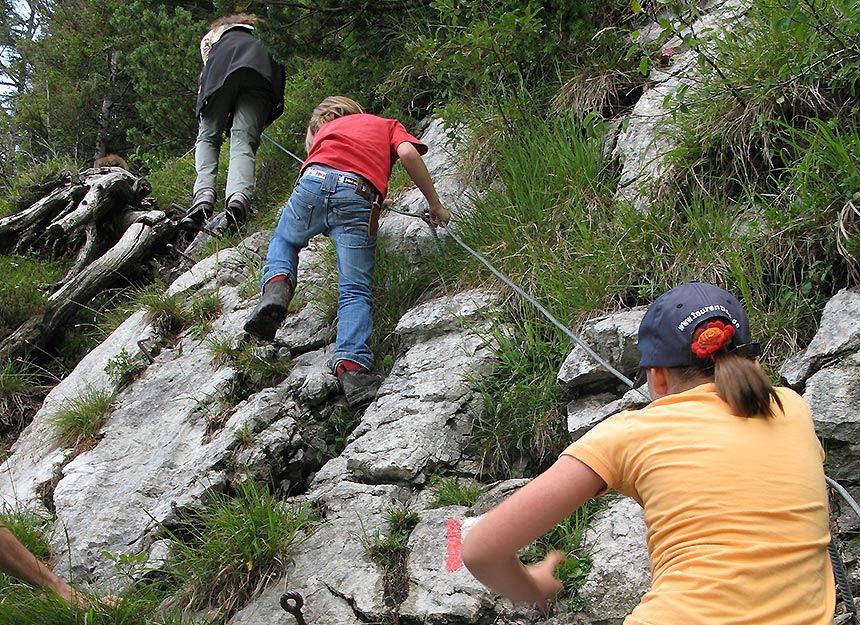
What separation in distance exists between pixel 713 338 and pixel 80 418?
13.5 feet

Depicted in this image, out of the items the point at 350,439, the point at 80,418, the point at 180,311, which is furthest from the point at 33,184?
the point at 350,439

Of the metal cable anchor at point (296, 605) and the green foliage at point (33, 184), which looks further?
the green foliage at point (33, 184)

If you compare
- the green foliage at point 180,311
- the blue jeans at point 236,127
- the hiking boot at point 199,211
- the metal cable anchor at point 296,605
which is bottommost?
the metal cable anchor at point 296,605

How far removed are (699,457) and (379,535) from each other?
188cm

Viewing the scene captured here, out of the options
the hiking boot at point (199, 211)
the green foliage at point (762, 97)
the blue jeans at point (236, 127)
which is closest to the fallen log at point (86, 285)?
the hiking boot at point (199, 211)

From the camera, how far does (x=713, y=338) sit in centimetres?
176

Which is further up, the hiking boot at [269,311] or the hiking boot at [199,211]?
the hiking boot at [199,211]

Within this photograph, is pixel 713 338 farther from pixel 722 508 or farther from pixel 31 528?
pixel 31 528

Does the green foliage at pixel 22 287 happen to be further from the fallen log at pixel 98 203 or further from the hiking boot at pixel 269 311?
the hiking boot at pixel 269 311

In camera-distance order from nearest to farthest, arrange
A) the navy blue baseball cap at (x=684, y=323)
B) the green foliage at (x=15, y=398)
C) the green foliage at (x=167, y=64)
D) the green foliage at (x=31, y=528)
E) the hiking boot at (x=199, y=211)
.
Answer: the navy blue baseball cap at (x=684, y=323) → the green foliage at (x=31, y=528) → the green foliage at (x=15, y=398) → the hiking boot at (x=199, y=211) → the green foliage at (x=167, y=64)

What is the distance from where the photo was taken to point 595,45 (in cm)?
529

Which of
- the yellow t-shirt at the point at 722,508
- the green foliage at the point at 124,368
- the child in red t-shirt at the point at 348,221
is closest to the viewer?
the yellow t-shirt at the point at 722,508

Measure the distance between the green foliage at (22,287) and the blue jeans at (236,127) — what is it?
1.48 meters

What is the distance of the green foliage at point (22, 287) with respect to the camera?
601 cm
